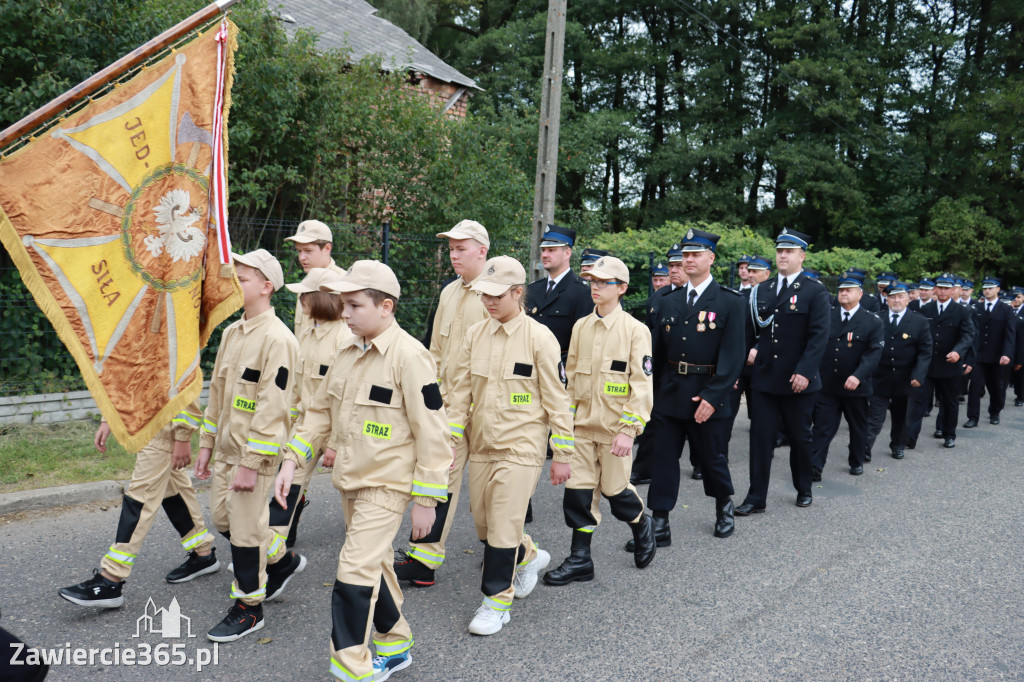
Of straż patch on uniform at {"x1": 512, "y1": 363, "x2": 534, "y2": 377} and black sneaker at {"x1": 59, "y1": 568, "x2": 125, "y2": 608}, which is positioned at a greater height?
straż patch on uniform at {"x1": 512, "y1": 363, "x2": 534, "y2": 377}

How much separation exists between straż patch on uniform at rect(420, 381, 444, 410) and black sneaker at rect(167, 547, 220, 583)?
2.23 metres

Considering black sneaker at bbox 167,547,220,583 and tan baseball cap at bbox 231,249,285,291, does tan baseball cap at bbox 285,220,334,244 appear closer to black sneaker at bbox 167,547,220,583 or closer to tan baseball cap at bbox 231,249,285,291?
tan baseball cap at bbox 231,249,285,291

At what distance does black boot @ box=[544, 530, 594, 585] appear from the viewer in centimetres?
492

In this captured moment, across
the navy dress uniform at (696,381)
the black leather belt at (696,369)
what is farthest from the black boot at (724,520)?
the black leather belt at (696,369)

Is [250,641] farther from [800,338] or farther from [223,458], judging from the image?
[800,338]

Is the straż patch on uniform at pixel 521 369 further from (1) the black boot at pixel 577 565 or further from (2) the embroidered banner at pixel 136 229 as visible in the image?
(2) the embroidered banner at pixel 136 229

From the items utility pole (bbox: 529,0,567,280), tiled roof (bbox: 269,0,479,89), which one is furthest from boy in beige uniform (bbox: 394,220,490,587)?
tiled roof (bbox: 269,0,479,89)

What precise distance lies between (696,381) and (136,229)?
3880 mm

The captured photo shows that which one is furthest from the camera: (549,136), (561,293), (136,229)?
(549,136)

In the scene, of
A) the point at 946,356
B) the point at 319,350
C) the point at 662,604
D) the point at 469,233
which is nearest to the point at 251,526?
the point at 319,350

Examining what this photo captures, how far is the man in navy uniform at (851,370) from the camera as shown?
8383 mm

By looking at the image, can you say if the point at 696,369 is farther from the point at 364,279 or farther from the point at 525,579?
the point at 364,279

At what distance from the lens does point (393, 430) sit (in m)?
3.46

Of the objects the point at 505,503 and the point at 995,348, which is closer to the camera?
the point at 505,503
